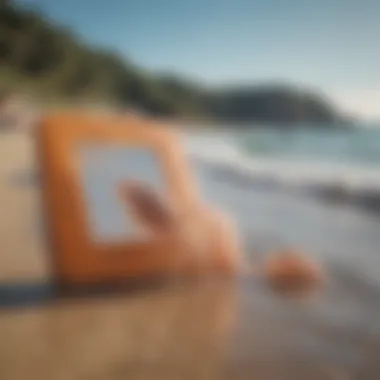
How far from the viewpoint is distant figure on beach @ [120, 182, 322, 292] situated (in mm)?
1197

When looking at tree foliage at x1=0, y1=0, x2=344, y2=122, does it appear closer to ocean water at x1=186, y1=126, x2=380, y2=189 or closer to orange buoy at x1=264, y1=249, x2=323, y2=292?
ocean water at x1=186, y1=126, x2=380, y2=189

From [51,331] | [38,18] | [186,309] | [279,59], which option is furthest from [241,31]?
[51,331]

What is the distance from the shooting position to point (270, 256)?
1230mm

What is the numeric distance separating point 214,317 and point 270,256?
145 millimetres

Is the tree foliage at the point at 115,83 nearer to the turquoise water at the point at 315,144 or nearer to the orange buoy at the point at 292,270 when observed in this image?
the turquoise water at the point at 315,144

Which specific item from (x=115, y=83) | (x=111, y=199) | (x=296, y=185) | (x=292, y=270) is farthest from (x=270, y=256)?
(x=115, y=83)

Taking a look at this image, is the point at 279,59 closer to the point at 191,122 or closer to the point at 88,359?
the point at 191,122

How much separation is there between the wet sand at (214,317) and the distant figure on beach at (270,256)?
21mm

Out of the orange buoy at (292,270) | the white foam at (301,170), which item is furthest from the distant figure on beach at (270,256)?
the white foam at (301,170)

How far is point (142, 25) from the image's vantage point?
1.19 m

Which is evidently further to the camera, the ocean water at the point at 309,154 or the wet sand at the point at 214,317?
the ocean water at the point at 309,154

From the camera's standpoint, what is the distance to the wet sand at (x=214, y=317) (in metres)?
1.12

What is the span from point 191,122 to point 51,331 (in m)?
0.43

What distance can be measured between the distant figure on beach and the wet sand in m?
0.02
